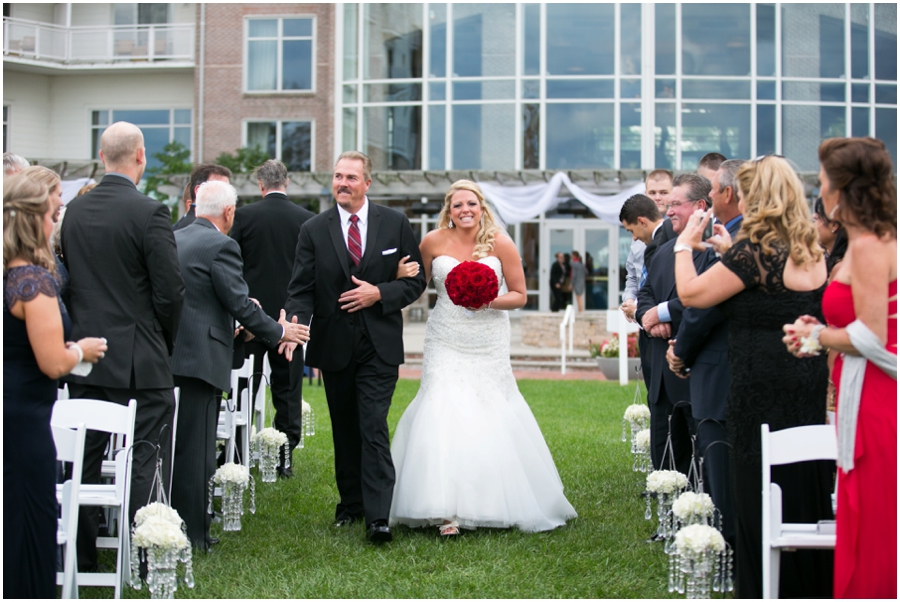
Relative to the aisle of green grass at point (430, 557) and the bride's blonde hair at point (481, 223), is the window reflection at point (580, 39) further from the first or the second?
the bride's blonde hair at point (481, 223)

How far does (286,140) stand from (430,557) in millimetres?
26125

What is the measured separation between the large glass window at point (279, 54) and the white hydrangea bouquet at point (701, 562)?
27220 mm

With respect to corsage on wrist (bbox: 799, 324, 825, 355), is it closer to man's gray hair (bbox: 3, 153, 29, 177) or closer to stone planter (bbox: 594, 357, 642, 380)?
man's gray hair (bbox: 3, 153, 29, 177)

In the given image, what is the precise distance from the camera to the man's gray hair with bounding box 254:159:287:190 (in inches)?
329

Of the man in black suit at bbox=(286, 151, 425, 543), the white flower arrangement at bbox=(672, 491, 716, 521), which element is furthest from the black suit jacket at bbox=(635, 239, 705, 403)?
the man in black suit at bbox=(286, 151, 425, 543)

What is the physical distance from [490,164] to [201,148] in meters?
10.1

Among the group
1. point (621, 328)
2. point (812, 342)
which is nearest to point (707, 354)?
point (812, 342)

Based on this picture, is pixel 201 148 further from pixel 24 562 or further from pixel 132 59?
pixel 24 562

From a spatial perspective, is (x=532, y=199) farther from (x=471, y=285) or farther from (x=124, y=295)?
(x=124, y=295)

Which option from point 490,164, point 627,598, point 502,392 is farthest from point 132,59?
point 627,598

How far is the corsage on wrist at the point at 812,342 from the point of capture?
12.4 ft

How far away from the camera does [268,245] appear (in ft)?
26.9

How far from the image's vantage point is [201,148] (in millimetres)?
30453

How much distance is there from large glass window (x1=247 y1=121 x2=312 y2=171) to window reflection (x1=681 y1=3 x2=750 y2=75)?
39.4 ft
